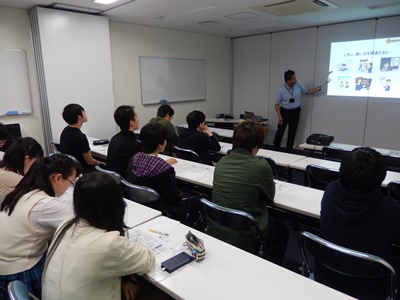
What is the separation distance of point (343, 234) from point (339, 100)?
528 centimetres

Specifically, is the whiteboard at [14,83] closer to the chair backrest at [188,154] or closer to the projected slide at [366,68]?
the chair backrest at [188,154]

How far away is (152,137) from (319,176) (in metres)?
1.63

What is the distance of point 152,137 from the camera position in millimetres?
2428

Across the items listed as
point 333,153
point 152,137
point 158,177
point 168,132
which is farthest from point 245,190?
point 168,132

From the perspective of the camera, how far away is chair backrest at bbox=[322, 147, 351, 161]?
352 centimetres

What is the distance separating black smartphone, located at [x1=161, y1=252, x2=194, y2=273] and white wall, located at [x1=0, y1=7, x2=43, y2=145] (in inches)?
165

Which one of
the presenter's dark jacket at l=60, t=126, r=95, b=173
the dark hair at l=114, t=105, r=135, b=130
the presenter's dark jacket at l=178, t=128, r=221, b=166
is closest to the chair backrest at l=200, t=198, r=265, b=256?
the dark hair at l=114, t=105, r=135, b=130

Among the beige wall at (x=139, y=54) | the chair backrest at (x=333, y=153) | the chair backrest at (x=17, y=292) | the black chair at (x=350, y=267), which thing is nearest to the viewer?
the chair backrest at (x=17, y=292)

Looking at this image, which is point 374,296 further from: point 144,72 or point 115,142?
point 144,72

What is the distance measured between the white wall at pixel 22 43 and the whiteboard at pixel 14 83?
7cm

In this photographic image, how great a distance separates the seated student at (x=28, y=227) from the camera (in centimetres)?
146

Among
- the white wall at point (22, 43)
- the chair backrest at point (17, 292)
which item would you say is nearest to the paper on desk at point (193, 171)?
the chair backrest at point (17, 292)

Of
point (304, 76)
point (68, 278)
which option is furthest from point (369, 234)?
point (304, 76)

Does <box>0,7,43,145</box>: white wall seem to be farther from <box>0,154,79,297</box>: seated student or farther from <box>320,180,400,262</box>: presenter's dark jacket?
<box>320,180,400,262</box>: presenter's dark jacket
